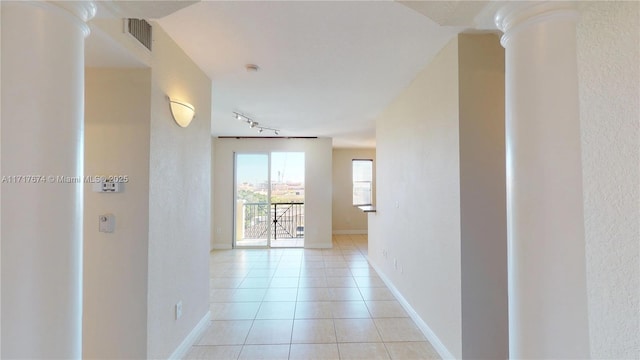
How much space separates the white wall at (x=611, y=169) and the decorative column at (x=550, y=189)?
3 centimetres

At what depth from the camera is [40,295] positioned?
84cm

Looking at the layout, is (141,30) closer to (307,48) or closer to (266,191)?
(307,48)

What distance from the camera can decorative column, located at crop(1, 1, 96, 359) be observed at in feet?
2.68

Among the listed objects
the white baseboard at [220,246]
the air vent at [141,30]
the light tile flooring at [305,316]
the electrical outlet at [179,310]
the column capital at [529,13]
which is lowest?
the light tile flooring at [305,316]

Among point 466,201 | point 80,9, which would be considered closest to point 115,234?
point 80,9

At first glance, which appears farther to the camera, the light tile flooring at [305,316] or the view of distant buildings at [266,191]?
the view of distant buildings at [266,191]

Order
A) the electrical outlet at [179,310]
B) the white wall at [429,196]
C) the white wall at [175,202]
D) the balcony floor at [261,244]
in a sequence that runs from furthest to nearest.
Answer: the balcony floor at [261,244], the electrical outlet at [179,310], the white wall at [429,196], the white wall at [175,202]

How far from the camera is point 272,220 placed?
24.4 ft

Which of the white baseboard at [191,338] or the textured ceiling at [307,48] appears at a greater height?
the textured ceiling at [307,48]

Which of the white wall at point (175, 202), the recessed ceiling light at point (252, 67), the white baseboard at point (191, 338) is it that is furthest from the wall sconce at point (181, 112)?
the white baseboard at point (191, 338)

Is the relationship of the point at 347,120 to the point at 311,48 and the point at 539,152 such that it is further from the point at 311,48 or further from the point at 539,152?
the point at 539,152

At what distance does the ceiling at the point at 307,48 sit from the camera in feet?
5.87

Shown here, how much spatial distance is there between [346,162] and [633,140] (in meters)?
7.96

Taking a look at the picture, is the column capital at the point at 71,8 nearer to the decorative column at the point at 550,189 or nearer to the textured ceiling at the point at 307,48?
the textured ceiling at the point at 307,48
